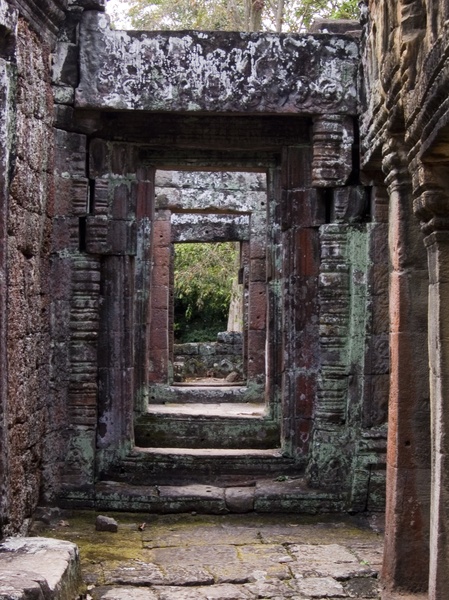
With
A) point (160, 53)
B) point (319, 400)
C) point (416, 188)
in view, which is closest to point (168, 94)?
point (160, 53)

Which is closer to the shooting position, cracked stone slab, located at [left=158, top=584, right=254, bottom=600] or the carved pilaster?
cracked stone slab, located at [left=158, top=584, right=254, bottom=600]

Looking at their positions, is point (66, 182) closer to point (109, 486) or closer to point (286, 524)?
point (109, 486)

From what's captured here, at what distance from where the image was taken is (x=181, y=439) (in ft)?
30.8

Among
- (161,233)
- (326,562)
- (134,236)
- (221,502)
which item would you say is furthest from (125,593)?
(161,233)

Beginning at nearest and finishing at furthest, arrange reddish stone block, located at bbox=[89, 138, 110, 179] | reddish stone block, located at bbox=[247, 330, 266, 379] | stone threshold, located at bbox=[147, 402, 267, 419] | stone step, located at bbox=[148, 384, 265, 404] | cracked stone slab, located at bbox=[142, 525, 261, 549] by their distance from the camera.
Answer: cracked stone slab, located at bbox=[142, 525, 261, 549] < reddish stone block, located at bbox=[89, 138, 110, 179] < stone threshold, located at bbox=[147, 402, 267, 419] < stone step, located at bbox=[148, 384, 265, 404] < reddish stone block, located at bbox=[247, 330, 266, 379]

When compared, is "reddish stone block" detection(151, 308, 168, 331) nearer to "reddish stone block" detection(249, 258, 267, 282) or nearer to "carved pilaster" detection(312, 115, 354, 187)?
"reddish stone block" detection(249, 258, 267, 282)

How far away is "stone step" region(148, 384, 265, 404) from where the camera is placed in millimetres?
12398

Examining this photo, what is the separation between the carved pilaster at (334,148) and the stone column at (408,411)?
2.10 metres

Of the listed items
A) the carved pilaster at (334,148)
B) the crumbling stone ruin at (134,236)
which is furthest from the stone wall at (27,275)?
the carved pilaster at (334,148)

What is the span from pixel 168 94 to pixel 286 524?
337cm

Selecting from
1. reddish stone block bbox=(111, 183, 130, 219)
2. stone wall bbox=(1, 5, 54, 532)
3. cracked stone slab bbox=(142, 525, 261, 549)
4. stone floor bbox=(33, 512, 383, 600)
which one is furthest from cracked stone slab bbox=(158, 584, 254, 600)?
reddish stone block bbox=(111, 183, 130, 219)

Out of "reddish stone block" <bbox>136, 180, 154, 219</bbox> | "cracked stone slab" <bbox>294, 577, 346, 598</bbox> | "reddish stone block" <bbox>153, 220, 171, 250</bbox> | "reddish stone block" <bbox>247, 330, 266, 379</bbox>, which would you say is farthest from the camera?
"reddish stone block" <bbox>247, 330, 266, 379</bbox>

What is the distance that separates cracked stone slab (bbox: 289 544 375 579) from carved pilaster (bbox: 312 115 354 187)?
9.07 ft

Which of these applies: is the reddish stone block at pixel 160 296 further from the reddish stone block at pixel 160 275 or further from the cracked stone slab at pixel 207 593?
the cracked stone slab at pixel 207 593
